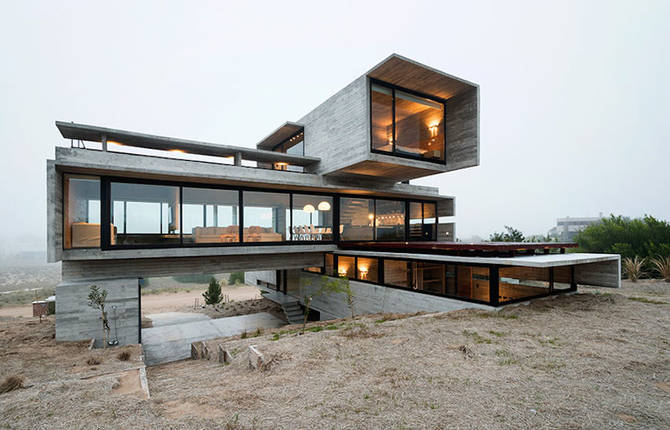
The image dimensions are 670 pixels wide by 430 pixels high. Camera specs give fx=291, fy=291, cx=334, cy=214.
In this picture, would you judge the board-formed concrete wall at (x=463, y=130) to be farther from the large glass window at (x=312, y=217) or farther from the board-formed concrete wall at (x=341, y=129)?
the large glass window at (x=312, y=217)

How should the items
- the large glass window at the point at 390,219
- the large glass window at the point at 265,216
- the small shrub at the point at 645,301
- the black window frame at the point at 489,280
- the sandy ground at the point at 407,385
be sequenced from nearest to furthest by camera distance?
the sandy ground at the point at 407,385 → the black window frame at the point at 489,280 → the small shrub at the point at 645,301 → the large glass window at the point at 265,216 → the large glass window at the point at 390,219

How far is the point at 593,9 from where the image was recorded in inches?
1861

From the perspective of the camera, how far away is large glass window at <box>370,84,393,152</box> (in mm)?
10906

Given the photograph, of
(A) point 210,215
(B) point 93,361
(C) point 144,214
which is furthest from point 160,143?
(B) point 93,361

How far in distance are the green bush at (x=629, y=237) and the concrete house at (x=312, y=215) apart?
1031 cm

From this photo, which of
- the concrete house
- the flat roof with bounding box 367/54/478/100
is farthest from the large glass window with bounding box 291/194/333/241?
the flat roof with bounding box 367/54/478/100

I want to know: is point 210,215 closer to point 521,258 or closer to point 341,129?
point 341,129

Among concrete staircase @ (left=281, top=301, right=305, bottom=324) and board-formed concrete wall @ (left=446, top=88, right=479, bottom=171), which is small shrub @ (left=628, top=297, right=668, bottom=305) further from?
concrete staircase @ (left=281, top=301, right=305, bottom=324)

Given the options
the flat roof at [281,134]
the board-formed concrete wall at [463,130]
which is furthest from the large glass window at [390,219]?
the flat roof at [281,134]

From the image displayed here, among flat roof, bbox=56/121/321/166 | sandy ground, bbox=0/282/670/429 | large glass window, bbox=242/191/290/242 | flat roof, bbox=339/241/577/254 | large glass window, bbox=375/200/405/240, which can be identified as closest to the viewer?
sandy ground, bbox=0/282/670/429

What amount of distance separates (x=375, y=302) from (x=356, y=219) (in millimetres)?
4503

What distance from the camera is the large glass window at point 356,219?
13.6 metres

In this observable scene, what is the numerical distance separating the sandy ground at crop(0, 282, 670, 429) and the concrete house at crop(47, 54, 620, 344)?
7.78ft

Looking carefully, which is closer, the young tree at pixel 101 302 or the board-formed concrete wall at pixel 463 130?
the young tree at pixel 101 302
